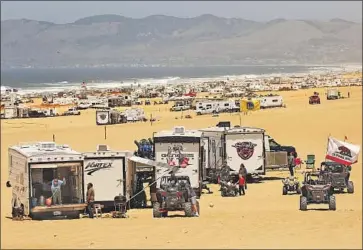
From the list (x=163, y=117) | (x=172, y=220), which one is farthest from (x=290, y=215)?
(x=163, y=117)

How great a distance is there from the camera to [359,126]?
3534 centimetres

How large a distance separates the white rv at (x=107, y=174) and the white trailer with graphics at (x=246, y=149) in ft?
18.4

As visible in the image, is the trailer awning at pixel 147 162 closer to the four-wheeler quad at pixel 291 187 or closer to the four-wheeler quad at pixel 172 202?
the four-wheeler quad at pixel 172 202

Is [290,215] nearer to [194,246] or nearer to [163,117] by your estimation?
[194,246]

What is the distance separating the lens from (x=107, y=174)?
16609 mm

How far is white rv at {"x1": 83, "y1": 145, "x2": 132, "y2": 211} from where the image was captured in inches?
653

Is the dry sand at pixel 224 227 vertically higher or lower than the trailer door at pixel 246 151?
lower

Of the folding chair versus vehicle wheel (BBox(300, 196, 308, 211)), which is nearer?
vehicle wheel (BBox(300, 196, 308, 211))

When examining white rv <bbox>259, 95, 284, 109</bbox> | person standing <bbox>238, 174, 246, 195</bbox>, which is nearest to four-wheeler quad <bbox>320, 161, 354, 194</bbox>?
person standing <bbox>238, 174, 246, 195</bbox>

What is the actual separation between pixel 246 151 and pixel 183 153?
136 inches

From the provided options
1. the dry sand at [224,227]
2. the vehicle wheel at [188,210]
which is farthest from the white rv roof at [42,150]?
the vehicle wheel at [188,210]

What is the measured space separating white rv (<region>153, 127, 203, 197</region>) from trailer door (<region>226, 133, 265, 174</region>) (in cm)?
296

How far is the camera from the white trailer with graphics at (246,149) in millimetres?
21703

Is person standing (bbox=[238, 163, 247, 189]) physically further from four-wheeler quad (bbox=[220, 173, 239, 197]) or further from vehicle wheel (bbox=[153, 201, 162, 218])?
vehicle wheel (bbox=[153, 201, 162, 218])
